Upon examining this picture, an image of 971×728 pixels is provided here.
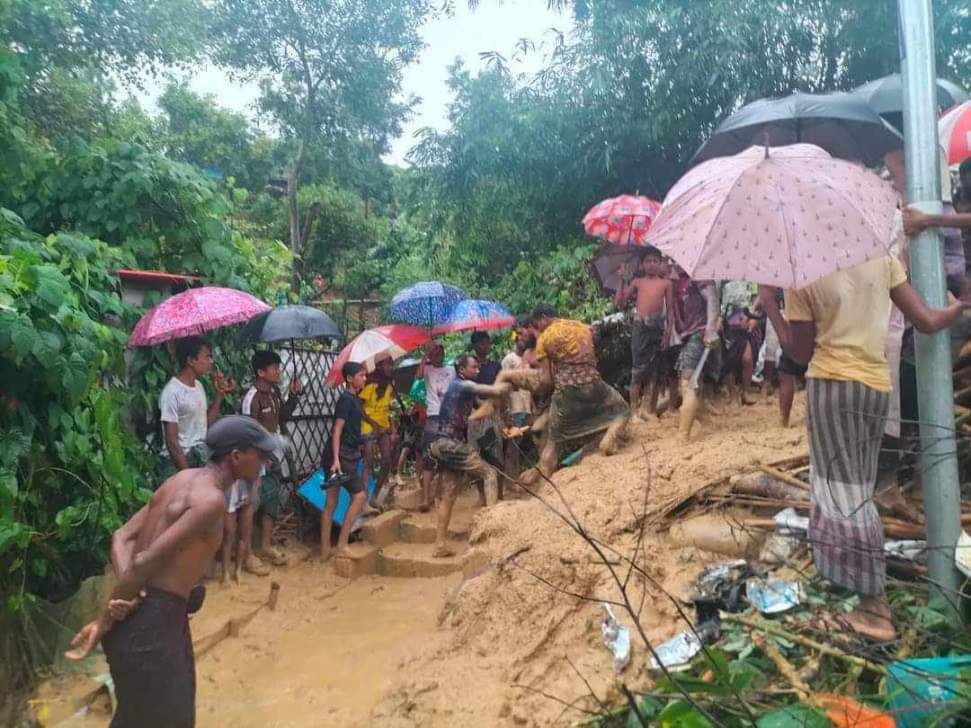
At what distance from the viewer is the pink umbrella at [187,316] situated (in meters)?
5.59

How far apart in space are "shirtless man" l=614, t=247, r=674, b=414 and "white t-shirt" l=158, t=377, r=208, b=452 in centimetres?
389

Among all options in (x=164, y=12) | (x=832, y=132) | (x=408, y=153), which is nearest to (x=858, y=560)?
(x=832, y=132)

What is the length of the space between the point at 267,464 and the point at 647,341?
364 cm

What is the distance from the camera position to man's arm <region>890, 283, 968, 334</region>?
2.69m

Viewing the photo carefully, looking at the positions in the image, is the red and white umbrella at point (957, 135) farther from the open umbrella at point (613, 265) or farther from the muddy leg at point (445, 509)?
the muddy leg at point (445, 509)

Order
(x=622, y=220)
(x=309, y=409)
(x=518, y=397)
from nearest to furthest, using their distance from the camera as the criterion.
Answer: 1. (x=622, y=220)
2. (x=518, y=397)
3. (x=309, y=409)

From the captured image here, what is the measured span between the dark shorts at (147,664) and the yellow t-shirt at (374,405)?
14.1 feet

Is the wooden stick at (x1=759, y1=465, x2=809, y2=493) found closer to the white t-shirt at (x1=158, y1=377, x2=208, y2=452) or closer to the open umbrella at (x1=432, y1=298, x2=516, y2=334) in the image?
the white t-shirt at (x1=158, y1=377, x2=208, y2=452)

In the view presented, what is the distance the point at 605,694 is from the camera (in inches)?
128

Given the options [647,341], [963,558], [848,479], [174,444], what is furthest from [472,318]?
[963,558]

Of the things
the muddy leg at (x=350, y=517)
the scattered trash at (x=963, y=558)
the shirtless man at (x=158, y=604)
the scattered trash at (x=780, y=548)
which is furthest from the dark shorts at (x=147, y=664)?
the muddy leg at (x=350, y=517)

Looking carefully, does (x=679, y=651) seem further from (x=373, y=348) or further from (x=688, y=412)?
(x=373, y=348)

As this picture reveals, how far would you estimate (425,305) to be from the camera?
26.7 ft

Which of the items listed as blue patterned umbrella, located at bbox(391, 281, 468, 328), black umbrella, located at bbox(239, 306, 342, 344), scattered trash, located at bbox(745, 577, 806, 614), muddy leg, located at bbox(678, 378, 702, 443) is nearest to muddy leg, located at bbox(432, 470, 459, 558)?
black umbrella, located at bbox(239, 306, 342, 344)
